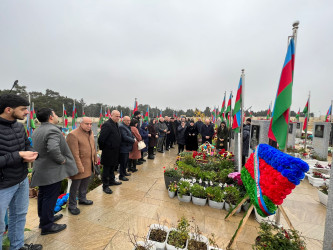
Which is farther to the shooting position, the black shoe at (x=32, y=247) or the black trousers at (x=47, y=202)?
the black trousers at (x=47, y=202)

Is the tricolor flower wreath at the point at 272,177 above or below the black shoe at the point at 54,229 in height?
above

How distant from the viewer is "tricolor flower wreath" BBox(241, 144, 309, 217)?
1.80 meters

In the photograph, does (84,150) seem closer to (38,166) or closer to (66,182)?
(38,166)

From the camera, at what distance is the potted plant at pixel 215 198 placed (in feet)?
11.6

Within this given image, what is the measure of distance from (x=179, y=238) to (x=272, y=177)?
148 centimetres

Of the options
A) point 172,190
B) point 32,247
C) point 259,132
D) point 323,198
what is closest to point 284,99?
point 259,132

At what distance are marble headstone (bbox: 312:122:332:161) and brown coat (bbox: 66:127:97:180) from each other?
1055 centimetres

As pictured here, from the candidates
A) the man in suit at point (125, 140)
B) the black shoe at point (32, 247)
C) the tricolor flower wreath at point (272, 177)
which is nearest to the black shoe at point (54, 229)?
the black shoe at point (32, 247)

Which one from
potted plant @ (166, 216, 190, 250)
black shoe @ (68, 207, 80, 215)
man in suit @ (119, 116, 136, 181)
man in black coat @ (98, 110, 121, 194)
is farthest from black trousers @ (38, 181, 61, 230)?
man in suit @ (119, 116, 136, 181)

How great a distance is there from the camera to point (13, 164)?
73.8 inches

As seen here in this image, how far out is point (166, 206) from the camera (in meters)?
3.64

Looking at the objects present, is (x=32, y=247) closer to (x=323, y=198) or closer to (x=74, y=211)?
(x=74, y=211)

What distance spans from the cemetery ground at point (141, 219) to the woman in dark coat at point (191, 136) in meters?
3.55

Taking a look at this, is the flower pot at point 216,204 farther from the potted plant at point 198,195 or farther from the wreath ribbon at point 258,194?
the wreath ribbon at point 258,194
